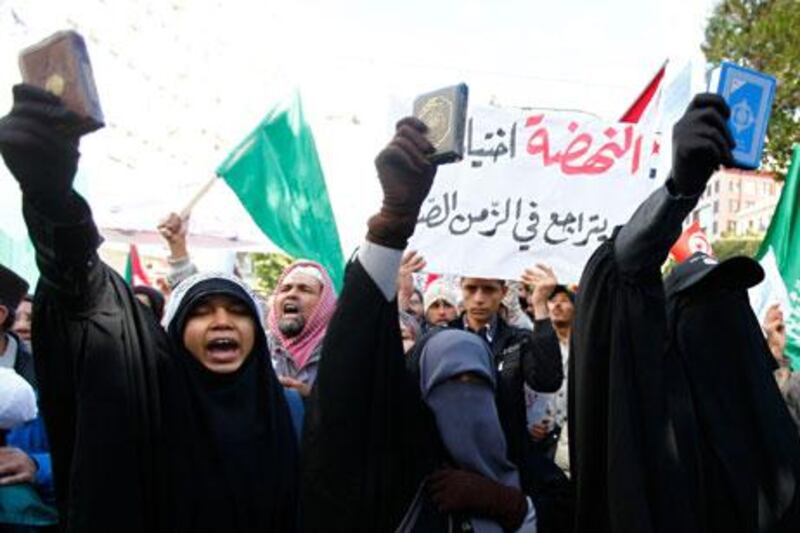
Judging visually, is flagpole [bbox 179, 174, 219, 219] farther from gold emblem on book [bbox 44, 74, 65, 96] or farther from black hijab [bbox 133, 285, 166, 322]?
gold emblem on book [bbox 44, 74, 65, 96]

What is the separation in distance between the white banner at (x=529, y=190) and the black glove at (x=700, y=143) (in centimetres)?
203

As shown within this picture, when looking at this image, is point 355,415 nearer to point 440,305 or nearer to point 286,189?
point 440,305

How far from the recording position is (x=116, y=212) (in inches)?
231

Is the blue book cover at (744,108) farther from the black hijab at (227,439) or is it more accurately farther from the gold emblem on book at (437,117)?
the black hijab at (227,439)

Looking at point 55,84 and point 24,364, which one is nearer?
point 55,84

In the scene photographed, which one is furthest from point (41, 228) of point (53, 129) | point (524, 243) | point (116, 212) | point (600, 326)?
point (116, 212)

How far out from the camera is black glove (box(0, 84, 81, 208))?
165 centimetres

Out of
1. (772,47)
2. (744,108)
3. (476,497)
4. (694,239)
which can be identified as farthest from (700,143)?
(772,47)

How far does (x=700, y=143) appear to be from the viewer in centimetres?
175

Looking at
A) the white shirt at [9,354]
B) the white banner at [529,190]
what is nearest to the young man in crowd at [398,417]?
the white shirt at [9,354]

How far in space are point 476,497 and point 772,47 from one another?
11099mm

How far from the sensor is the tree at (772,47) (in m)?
10.9

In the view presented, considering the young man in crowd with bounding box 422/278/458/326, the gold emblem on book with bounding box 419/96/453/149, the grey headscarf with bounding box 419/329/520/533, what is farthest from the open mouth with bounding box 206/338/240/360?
the young man in crowd with bounding box 422/278/458/326

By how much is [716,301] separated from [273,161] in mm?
3108
